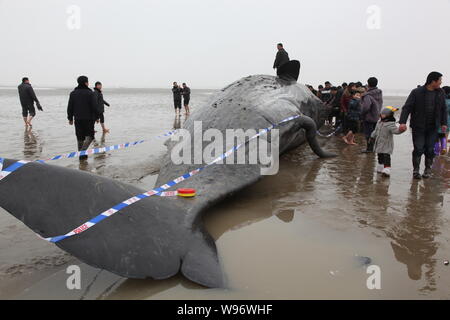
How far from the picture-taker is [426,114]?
6785 mm

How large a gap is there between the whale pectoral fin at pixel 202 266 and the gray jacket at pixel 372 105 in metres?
7.32

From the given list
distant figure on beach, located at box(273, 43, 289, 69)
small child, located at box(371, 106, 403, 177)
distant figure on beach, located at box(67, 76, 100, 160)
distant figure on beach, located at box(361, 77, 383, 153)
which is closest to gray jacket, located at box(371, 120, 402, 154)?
small child, located at box(371, 106, 403, 177)

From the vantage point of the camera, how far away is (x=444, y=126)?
718 cm

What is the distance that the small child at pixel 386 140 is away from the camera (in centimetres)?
701

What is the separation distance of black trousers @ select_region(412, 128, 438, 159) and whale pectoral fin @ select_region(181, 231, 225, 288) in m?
5.31

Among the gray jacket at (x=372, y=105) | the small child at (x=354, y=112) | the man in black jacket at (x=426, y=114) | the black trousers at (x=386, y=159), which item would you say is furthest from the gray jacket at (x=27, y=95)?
the man in black jacket at (x=426, y=114)

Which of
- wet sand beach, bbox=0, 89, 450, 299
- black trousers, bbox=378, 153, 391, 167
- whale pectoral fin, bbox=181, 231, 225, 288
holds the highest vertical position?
black trousers, bbox=378, 153, 391, 167

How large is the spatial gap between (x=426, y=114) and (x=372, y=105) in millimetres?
2524

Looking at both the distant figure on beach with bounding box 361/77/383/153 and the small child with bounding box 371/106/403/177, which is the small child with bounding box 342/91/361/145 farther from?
the small child with bounding box 371/106/403/177

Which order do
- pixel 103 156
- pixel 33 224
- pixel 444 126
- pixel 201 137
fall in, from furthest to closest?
pixel 103 156 < pixel 444 126 < pixel 201 137 < pixel 33 224

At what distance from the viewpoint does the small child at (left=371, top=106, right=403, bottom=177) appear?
7.01 meters
